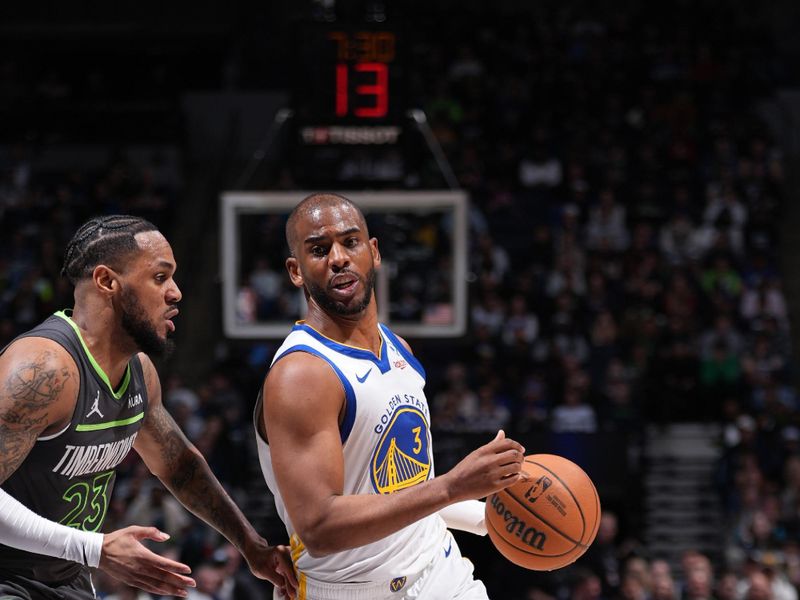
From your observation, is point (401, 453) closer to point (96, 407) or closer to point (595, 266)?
point (96, 407)

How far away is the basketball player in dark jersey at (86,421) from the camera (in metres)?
3.55

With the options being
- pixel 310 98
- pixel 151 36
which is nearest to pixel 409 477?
pixel 310 98

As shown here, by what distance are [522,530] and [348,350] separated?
82 cm

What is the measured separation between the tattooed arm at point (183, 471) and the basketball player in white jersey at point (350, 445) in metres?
0.47

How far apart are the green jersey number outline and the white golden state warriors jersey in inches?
22.1

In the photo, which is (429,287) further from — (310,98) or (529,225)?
(529,225)

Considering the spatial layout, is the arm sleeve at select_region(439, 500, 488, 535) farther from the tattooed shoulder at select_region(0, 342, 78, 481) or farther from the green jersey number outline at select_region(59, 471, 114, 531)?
the tattooed shoulder at select_region(0, 342, 78, 481)

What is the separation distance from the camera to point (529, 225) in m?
14.2

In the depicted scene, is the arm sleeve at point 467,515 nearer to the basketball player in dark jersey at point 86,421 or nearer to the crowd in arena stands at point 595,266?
the basketball player in dark jersey at point 86,421

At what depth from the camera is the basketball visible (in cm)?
386

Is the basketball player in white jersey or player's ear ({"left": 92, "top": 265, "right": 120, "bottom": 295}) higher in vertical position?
player's ear ({"left": 92, "top": 265, "right": 120, "bottom": 295})

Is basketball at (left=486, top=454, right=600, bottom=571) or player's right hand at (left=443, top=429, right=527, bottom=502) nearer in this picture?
player's right hand at (left=443, top=429, right=527, bottom=502)

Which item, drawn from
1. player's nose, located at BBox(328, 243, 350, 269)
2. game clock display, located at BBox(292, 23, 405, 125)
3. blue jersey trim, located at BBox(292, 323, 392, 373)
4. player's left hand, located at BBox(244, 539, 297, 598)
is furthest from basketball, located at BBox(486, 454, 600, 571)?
game clock display, located at BBox(292, 23, 405, 125)

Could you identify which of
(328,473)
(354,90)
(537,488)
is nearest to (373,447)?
(328,473)
